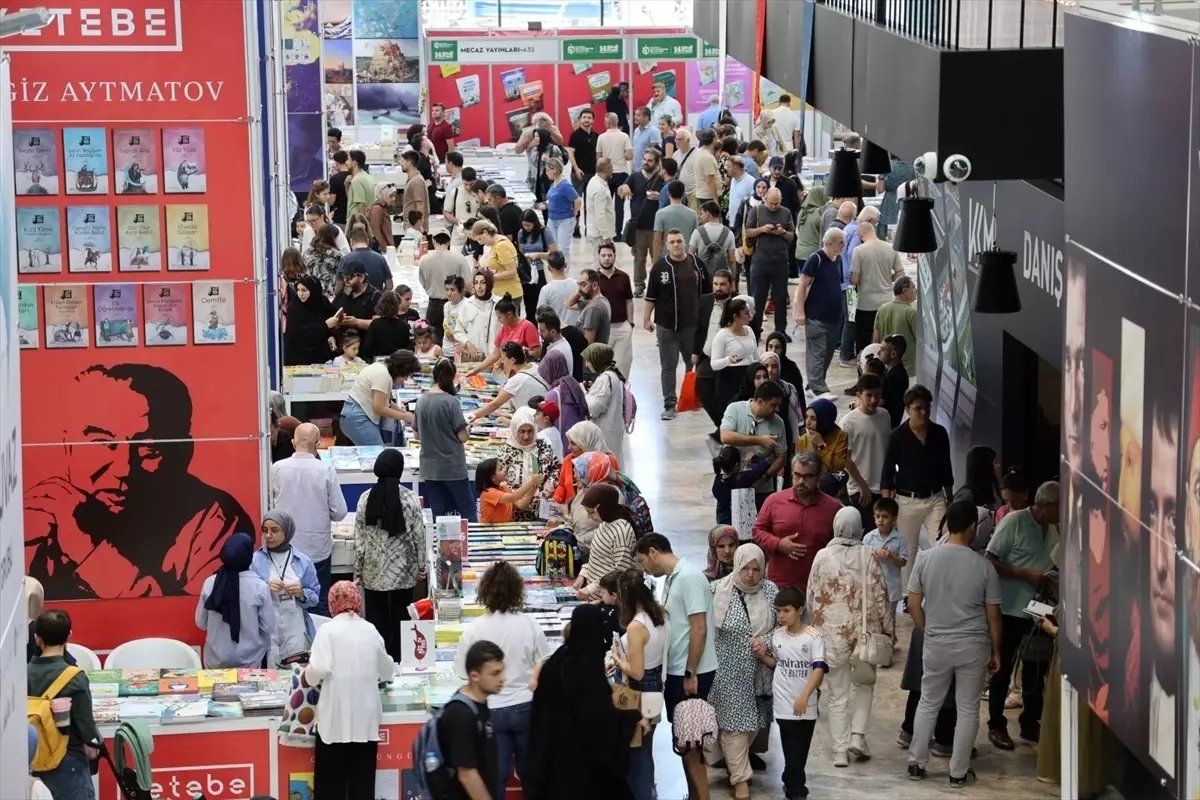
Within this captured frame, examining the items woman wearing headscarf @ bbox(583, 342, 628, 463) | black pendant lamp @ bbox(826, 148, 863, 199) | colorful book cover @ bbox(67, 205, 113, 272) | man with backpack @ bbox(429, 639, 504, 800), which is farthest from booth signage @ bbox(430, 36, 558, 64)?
man with backpack @ bbox(429, 639, 504, 800)

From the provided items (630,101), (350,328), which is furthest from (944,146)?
(630,101)

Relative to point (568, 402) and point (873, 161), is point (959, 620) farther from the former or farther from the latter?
point (873, 161)

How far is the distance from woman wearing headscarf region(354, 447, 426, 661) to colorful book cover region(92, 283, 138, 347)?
1.34m

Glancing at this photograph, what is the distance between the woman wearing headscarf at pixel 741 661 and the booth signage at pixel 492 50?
2159 cm

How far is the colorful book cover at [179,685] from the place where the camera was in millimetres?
7992

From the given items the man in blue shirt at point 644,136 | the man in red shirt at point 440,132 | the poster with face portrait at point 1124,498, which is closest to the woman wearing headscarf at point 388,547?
the poster with face portrait at point 1124,498

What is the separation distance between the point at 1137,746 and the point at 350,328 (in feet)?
28.4

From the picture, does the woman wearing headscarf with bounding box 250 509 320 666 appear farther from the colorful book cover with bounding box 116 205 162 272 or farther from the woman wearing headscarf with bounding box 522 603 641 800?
the woman wearing headscarf with bounding box 522 603 641 800

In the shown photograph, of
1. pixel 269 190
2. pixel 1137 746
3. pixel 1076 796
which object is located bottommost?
pixel 1076 796

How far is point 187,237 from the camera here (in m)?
8.56

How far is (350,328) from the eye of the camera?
45.3ft

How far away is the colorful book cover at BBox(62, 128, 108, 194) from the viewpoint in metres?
8.36

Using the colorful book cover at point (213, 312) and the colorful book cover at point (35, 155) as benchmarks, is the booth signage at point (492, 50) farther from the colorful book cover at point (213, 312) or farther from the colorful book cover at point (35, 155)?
the colorful book cover at point (35, 155)

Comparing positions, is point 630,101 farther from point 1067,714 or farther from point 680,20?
point 1067,714
